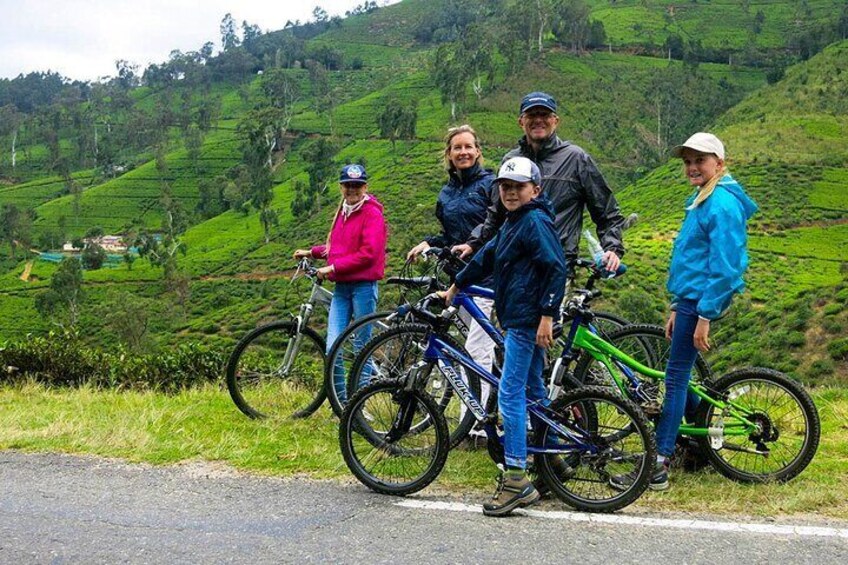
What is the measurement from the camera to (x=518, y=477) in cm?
416

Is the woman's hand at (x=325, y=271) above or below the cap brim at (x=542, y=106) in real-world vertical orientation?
below

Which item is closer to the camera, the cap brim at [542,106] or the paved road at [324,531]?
the paved road at [324,531]

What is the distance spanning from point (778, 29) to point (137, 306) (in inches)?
4325

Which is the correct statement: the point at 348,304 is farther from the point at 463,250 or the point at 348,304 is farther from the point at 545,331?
the point at 545,331

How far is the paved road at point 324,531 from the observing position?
3559 millimetres

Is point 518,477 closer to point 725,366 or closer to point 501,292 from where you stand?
point 501,292

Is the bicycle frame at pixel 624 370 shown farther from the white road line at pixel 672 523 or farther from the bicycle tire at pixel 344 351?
the bicycle tire at pixel 344 351

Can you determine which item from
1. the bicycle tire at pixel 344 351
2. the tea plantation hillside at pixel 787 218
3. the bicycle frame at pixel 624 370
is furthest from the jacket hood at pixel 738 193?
the tea plantation hillside at pixel 787 218

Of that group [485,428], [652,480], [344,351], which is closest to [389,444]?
[485,428]

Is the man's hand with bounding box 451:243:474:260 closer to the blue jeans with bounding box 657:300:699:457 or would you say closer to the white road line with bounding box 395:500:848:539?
the blue jeans with bounding box 657:300:699:457

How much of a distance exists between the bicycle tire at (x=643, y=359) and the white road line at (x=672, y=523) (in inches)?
42.4

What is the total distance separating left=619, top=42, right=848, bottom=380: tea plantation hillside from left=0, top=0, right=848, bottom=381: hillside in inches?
6.7

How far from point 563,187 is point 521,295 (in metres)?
1.23

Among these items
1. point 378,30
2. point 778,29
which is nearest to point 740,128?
point 778,29
